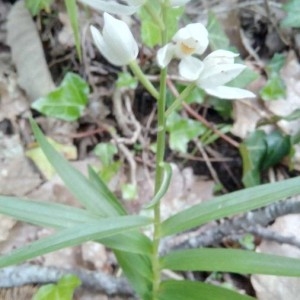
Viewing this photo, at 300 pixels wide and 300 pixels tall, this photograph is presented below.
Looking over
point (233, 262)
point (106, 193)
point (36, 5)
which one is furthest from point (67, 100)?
point (233, 262)

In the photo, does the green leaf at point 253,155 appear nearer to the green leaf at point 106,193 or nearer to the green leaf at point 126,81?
the green leaf at point 126,81

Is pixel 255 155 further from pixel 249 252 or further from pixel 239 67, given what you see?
pixel 239 67

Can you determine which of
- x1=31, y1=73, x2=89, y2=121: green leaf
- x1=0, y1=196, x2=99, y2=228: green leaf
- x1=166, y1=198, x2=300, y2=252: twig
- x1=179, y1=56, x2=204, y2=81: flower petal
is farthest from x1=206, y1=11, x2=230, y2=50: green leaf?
x1=179, y1=56, x2=204, y2=81: flower petal

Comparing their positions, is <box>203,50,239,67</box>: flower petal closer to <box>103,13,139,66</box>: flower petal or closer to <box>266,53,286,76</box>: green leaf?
<box>103,13,139,66</box>: flower petal

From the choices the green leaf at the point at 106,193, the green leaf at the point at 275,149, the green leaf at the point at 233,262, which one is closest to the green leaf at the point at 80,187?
the green leaf at the point at 106,193

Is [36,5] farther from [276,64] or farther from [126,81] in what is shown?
[276,64]

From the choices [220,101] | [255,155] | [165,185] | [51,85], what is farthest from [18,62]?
[165,185]
